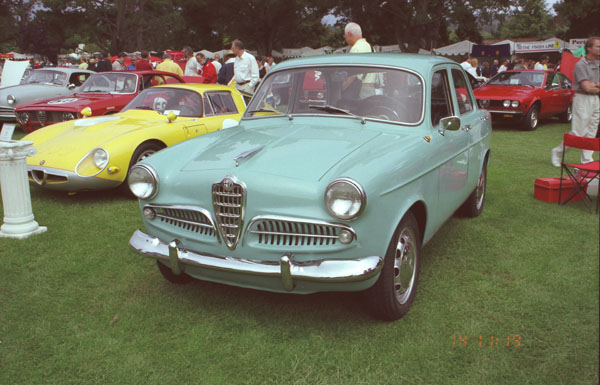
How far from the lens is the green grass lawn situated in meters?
2.93

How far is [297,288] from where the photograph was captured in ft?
10.1

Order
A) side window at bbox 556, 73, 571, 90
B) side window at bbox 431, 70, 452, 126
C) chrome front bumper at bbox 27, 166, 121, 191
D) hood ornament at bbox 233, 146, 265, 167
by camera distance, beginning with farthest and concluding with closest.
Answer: side window at bbox 556, 73, 571, 90 → chrome front bumper at bbox 27, 166, 121, 191 → side window at bbox 431, 70, 452, 126 → hood ornament at bbox 233, 146, 265, 167

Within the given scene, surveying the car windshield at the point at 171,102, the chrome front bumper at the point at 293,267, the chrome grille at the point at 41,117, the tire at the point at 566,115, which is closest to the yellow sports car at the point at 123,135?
the car windshield at the point at 171,102

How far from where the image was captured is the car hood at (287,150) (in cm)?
322

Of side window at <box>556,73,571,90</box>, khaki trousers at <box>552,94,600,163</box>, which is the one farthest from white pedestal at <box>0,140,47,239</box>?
side window at <box>556,73,571,90</box>

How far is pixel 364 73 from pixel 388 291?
5.88ft

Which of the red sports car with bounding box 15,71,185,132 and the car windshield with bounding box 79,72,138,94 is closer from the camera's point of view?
the red sports car with bounding box 15,71,185,132

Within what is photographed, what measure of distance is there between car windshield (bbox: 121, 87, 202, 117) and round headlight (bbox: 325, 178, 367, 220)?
4567 millimetres

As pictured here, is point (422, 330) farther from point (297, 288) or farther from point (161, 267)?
point (161, 267)

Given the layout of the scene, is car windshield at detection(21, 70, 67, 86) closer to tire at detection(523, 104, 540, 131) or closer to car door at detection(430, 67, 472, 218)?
car door at detection(430, 67, 472, 218)

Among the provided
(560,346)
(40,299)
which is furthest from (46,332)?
(560,346)

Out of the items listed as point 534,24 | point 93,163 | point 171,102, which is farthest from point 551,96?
point 534,24

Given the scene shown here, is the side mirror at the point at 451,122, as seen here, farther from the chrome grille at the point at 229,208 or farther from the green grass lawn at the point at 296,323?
the chrome grille at the point at 229,208

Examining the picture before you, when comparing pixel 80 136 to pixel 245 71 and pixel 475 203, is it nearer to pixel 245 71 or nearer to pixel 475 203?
pixel 245 71
